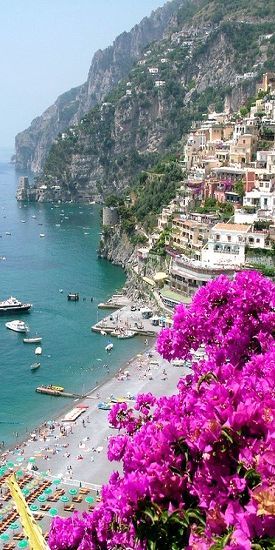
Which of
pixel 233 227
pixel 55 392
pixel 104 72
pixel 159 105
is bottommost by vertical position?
pixel 55 392

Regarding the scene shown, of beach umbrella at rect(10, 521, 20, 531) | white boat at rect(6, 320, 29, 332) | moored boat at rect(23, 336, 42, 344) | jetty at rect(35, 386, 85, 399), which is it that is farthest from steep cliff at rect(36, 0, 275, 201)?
beach umbrella at rect(10, 521, 20, 531)

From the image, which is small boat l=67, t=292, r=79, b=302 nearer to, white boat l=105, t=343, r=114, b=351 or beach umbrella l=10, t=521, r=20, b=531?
white boat l=105, t=343, r=114, b=351

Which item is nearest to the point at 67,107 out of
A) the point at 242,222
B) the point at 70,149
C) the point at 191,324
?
the point at 70,149

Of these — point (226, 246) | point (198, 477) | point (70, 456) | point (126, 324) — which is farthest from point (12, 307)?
point (198, 477)

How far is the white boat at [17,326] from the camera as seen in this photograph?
36.5m

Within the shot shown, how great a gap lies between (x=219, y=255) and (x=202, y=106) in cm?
6105

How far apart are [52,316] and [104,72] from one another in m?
150

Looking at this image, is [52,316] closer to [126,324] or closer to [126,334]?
[126,324]

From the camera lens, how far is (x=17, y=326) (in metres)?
36.7

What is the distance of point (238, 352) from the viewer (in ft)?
19.4

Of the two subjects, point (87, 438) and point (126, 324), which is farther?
point (126, 324)

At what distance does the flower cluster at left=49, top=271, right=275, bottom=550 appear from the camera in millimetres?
3252

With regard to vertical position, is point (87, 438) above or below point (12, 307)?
below

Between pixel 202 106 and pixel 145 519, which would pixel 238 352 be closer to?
pixel 145 519
